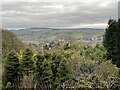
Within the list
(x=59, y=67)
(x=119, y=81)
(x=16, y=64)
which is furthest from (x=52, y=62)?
(x=119, y=81)

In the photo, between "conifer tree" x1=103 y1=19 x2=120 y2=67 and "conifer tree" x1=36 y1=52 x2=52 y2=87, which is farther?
"conifer tree" x1=103 y1=19 x2=120 y2=67

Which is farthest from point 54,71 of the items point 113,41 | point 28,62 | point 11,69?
point 113,41

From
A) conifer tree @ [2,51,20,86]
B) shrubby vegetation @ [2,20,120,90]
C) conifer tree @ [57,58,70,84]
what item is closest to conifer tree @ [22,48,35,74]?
shrubby vegetation @ [2,20,120,90]

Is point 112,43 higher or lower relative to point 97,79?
higher

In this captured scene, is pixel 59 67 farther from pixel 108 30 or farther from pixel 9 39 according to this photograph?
pixel 9 39

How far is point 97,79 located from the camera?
13180 millimetres

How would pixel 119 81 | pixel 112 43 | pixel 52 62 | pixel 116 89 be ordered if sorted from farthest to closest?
pixel 112 43, pixel 52 62, pixel 119 81, pixel 116 89

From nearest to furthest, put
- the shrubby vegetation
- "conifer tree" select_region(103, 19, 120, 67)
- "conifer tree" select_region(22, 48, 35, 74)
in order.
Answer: the shrubby vegetation → "conifer tree" select_region(22, 48, 35, 74) → "conifer tree" select_region(103, 19, 120, 67)

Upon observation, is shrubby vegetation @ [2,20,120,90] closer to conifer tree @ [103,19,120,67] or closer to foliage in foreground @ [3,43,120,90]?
foliage in foreground @ [3,43,120,90]

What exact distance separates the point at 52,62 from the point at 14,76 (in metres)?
2.27

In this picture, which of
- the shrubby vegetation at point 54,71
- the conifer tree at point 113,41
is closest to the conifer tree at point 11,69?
the shrubby vegetation at point 54,71

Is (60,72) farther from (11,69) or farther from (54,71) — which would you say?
(11,69)

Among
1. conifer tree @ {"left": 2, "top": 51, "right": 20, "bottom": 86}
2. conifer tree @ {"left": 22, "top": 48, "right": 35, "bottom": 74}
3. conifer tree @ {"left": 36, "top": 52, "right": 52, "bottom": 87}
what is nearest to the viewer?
conifer tree @ {"left": 2, "top": 51, "right": 20, "bottom": 86}

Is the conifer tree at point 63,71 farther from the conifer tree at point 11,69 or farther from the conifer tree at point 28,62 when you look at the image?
the conifer tree at point 11,69
